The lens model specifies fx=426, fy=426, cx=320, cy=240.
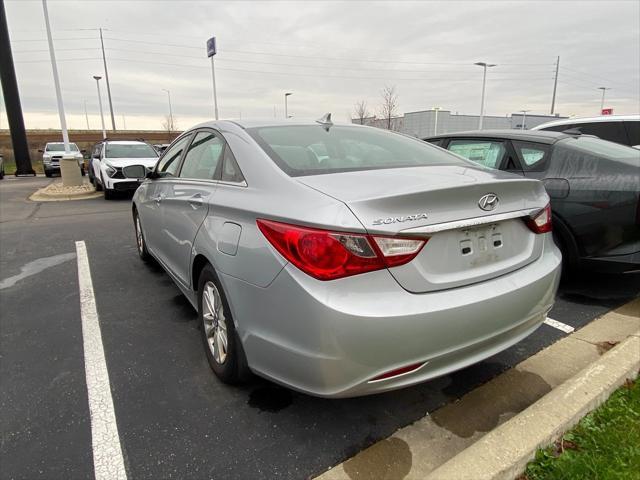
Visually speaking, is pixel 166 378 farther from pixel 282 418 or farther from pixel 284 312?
pixel 284 312

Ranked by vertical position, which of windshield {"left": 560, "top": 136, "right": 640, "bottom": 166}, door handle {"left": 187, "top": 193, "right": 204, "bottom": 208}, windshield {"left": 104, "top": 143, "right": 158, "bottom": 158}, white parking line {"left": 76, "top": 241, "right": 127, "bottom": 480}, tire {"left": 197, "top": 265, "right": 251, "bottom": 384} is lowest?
white parking line {"left": 76, "top": 241, "right": 127, "bottom": 480}

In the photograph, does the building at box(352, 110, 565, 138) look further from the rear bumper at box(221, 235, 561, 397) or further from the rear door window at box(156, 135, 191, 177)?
the rear bumper at box(221, 235, 561, 397)

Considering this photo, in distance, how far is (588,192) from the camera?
3596 millimetres

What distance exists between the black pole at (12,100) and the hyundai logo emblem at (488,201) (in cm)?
2171

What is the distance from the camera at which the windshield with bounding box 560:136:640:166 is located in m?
3.71

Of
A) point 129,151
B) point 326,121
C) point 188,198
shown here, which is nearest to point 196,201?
point 188,198

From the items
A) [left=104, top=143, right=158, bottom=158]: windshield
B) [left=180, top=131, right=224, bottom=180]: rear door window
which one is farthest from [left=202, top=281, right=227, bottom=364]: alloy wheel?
[left=104, top=143, right=158, bottom=158]: windshield

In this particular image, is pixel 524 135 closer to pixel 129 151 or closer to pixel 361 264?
pixel 361 264

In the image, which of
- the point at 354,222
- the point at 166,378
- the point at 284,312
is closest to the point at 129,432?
the point at 166,378

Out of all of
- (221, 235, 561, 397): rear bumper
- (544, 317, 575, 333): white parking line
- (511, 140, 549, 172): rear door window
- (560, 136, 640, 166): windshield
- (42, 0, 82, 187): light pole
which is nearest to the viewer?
(221, 235, 561, 397): rear bumper

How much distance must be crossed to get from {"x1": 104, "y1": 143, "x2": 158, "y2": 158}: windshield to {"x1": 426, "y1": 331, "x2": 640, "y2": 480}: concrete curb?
480 inches

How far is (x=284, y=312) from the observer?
1847mm

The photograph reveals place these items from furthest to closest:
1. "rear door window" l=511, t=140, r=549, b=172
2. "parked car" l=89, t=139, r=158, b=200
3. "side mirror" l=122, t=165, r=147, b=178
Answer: "parked car" l=89, t=139, r=158, b=200 < "side mirror" l=122, t=165, r=147, b=178 < "rear door window" l=511, t=140, r=549, b=172

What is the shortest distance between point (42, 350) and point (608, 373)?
3691 mm
